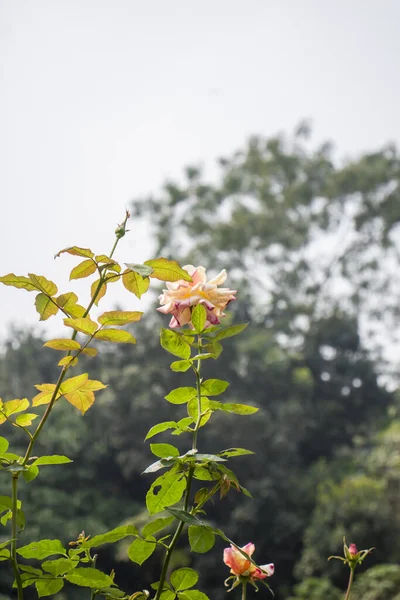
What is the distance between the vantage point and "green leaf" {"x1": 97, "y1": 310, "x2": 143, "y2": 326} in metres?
0.45

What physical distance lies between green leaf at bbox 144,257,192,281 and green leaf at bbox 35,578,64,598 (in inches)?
7.5

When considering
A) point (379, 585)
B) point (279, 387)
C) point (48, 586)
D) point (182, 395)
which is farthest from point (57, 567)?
point (279, 387)

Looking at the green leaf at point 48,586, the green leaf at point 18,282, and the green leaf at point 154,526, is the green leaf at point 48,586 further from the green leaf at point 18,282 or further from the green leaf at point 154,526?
the green leaf at point 18,282

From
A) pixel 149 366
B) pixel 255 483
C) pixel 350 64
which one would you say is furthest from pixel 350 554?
pixel 350 64

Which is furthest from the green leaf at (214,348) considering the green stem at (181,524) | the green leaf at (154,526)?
the green leaf at (154,526)

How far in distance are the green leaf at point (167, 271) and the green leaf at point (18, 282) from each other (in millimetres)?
73

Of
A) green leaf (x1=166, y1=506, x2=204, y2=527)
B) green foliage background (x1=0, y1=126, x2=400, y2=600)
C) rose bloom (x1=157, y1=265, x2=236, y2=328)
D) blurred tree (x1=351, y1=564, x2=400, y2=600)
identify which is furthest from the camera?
green foliage background (x1=0, y1=126, x2=400, y2=600)

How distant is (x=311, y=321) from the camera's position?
36.5ft

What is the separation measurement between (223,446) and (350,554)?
7.76 meters

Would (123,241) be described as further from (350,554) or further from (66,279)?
(350,554)

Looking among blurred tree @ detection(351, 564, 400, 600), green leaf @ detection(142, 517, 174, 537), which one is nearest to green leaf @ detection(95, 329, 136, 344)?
green leaf @ detection(142, 517, 174, 537)

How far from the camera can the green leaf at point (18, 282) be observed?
428mm

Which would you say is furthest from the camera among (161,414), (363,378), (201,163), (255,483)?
(201,163)

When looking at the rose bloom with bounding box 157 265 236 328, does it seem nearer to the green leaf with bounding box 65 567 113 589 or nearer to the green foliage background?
the green leaf with bounding box 65 567 113 589
